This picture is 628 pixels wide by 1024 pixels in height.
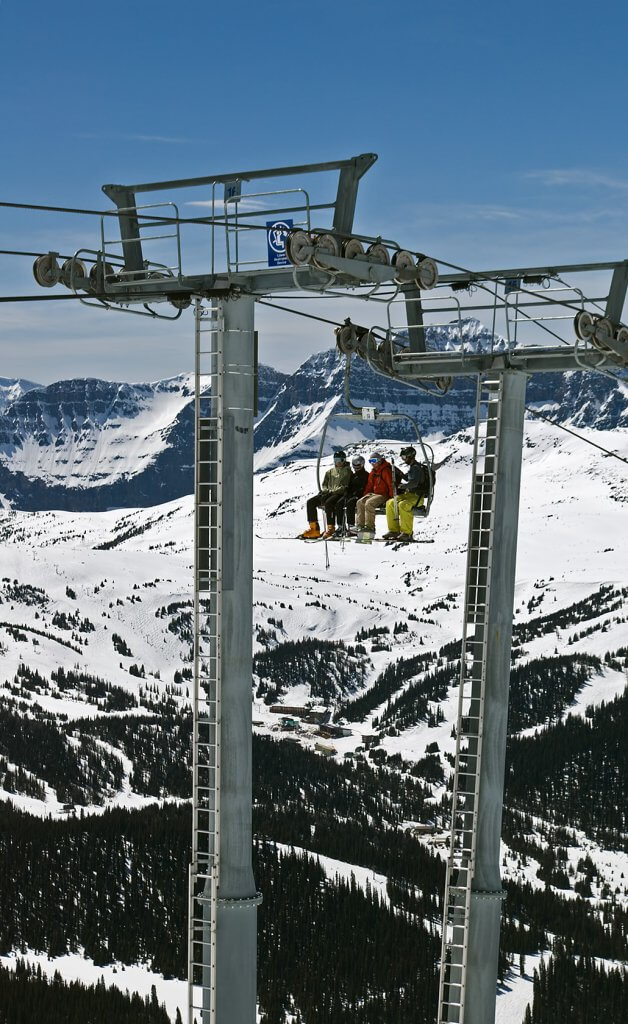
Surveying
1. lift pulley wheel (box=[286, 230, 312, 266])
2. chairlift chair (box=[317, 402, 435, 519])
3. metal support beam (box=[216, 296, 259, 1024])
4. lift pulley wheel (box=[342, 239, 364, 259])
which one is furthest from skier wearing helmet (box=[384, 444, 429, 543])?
lift pulley wheel (box=[286, 230, 312, 266])

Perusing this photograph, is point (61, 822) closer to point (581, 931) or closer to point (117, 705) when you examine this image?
point (581, 931)

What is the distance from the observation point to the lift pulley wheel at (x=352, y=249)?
18.0 metres

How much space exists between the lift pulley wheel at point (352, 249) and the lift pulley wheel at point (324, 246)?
301mm

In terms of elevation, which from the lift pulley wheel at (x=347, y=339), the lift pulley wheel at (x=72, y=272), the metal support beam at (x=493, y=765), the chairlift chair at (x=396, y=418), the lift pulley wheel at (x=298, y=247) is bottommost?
the metal support beam at (x=493, y=765)

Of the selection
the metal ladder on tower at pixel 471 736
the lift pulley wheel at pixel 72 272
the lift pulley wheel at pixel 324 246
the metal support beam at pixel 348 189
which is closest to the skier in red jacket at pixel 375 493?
the metal ladder on tower at pixel 471 736

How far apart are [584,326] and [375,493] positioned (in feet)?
21.5

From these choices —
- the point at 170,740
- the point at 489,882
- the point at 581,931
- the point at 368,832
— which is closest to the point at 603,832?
the point at 368,832

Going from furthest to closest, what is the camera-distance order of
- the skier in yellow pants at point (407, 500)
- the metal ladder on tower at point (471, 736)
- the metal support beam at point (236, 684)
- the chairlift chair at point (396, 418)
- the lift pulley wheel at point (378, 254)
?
the skier in yellow pants at point (407, 500) → the chairlift chair at point (396, 418) → the metal ladder on tower at point (471, 736) → the lift pulley wheel at point (378, 254) → the metal support beam at point (236, 684)

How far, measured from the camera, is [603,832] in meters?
151

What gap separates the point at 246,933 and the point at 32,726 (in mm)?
152030

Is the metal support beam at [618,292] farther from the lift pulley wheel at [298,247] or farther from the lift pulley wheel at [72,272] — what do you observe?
the lift pulley wheel at [72,272]

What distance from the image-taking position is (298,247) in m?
17.6

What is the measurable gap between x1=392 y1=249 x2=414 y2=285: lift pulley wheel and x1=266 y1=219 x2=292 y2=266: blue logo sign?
1.81 meters

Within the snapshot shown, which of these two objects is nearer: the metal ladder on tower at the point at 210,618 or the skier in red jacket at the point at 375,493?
the metal ladder on tower at the point at 210,618
